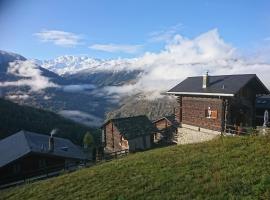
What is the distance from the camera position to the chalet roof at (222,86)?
3828 centimetres

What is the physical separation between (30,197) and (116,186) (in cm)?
652

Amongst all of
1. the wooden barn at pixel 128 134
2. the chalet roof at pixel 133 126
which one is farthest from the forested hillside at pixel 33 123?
the chalet roof at pixel 133 126

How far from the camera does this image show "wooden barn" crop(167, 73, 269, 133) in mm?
38750

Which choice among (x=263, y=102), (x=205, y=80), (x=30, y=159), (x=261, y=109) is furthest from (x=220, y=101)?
(x=30, y=159)

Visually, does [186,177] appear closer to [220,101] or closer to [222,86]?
[220,101]

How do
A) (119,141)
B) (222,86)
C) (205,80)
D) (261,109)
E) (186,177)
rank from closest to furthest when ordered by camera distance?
(186,177) → (222,86) → (205,80) → (261,109) → (119,141)

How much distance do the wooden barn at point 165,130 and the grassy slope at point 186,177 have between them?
27.4 meters

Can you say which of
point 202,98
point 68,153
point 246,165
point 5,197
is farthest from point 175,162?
point 68,153

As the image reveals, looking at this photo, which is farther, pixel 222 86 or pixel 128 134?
pixel 128 134

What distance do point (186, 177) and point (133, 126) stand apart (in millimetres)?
42158

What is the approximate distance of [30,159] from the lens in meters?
43.0

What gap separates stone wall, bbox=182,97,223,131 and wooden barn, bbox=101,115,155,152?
14.7 meters

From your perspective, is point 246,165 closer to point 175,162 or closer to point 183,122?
point 175,162

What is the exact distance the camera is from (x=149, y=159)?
81.6 ft
